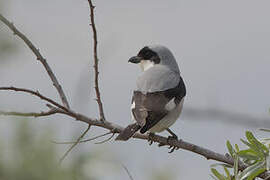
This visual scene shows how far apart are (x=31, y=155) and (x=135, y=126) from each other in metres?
0.72

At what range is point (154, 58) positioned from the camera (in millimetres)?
4957

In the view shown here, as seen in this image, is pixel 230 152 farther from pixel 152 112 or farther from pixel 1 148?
pixel 1 148

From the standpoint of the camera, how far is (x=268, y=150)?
229cm

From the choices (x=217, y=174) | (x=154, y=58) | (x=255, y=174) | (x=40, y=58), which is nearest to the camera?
(x=255, y=174)

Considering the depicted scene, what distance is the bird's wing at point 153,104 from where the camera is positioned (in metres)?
3.59

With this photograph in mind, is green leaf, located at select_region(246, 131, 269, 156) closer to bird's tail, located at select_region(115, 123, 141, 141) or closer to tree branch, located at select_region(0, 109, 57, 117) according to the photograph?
bird's tail, located at select_region(115, 123, 141, 141)

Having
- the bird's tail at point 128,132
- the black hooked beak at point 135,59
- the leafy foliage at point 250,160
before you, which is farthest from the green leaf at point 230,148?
the black hooked beak at point 135,59

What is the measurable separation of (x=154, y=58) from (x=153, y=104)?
3.89ft

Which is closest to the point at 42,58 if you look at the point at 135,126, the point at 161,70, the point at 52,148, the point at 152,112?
the point at 52,148

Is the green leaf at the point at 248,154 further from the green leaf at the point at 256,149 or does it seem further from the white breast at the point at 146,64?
the white breast at the point at 146,64

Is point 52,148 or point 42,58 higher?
point 42,58

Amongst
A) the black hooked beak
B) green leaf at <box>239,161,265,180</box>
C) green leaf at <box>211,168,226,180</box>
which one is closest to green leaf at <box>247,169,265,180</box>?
green leaf at <box>239,161,265,180</box>

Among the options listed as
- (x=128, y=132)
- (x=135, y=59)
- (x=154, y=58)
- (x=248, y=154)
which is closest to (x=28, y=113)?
(x=128, y=132)

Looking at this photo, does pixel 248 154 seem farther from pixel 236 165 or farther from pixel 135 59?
pixel 135 59
